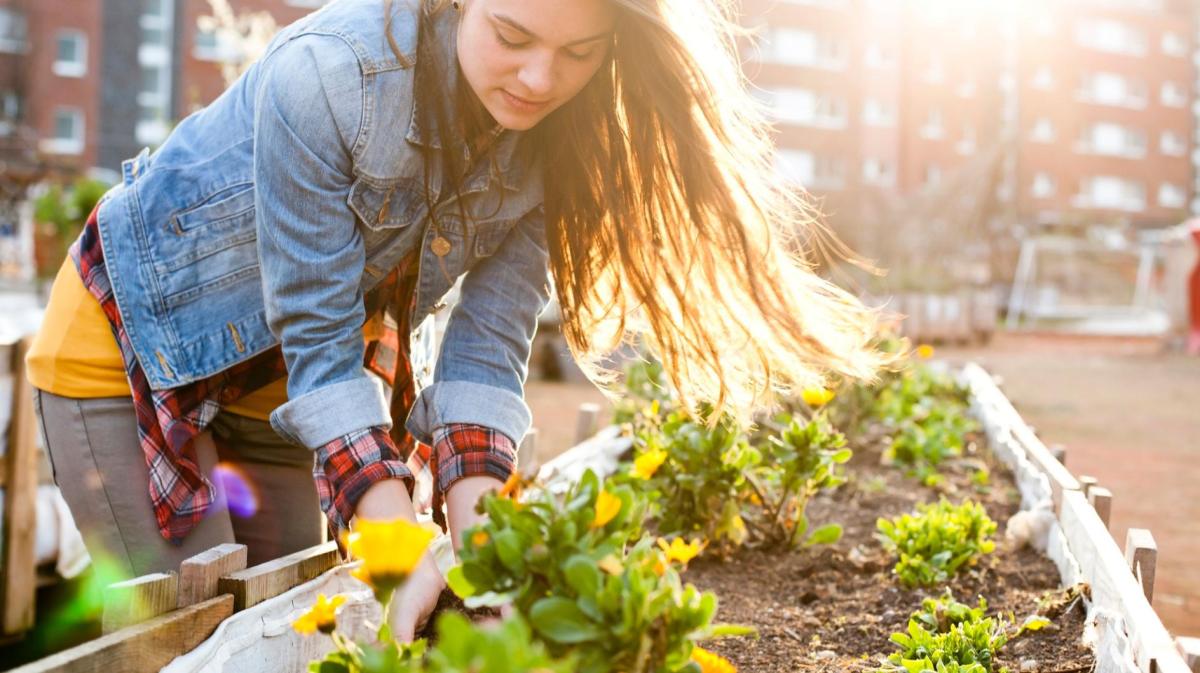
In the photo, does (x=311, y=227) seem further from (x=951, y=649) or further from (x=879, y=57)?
(x=879, y=57)

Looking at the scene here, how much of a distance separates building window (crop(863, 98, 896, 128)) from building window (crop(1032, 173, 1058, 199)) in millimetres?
7073

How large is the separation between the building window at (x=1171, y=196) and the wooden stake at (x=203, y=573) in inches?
1808

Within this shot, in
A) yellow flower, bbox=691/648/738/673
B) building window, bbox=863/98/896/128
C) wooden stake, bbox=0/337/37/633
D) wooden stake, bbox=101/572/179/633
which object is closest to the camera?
yellow flower, bbox=691/648/738/673

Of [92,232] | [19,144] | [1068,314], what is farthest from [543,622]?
[19,144]

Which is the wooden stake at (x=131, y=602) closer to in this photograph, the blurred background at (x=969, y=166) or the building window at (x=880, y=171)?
the blurred background at (x=969, y=166)

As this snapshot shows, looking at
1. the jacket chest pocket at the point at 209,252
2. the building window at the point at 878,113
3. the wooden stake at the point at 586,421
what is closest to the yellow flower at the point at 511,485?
the jacket chest pocket at the point at 209,252

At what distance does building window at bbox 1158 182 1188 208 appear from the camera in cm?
4153

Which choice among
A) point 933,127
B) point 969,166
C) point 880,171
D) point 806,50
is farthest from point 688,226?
point 933,127

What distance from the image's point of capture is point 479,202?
1807 mm

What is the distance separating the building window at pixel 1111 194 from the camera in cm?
4009

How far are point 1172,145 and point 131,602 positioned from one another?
47.3 m

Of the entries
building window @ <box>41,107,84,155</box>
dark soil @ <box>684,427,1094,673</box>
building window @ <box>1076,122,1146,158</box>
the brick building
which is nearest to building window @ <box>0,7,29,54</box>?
building window @ <box>41,107,84,155</box>

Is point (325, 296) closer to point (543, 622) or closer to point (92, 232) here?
point (92, 232)

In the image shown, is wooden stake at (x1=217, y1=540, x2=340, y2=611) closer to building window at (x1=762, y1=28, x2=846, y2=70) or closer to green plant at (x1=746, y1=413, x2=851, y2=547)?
green plant at (x1=746, y1=413, x2=851, y2=547)
